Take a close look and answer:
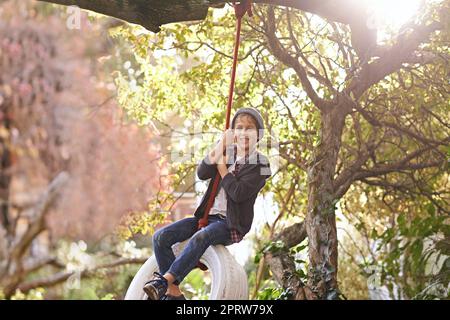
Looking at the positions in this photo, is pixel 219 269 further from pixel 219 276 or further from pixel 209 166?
pixel 209 166

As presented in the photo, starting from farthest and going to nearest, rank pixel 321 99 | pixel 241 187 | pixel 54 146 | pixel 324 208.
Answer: pixel 54 146 → pixel 321 99 → pixel 324 208 → pixel 241 187

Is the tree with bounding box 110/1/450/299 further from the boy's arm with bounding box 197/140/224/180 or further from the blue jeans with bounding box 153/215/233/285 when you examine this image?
the boy's arm with bounding box 197/140/224/180

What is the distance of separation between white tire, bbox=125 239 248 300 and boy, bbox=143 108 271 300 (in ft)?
0.14

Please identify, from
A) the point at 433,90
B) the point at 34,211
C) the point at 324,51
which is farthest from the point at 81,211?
the point at 433,90

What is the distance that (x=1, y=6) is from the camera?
886 cm

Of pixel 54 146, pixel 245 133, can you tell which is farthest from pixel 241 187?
pixel 54 146

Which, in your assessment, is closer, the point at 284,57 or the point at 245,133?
the point at 245,133

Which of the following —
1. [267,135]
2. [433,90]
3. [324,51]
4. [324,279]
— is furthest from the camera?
[324,51]

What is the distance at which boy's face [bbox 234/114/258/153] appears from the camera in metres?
3.22

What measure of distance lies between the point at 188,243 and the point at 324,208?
922 millimetres

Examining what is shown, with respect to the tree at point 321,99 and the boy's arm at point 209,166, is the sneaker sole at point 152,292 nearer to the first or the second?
the boy's arm at point 209,166

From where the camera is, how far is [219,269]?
9.95 ft

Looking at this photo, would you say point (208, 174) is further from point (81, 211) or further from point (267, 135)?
point (81, 211)

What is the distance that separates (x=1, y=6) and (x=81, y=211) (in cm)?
254
